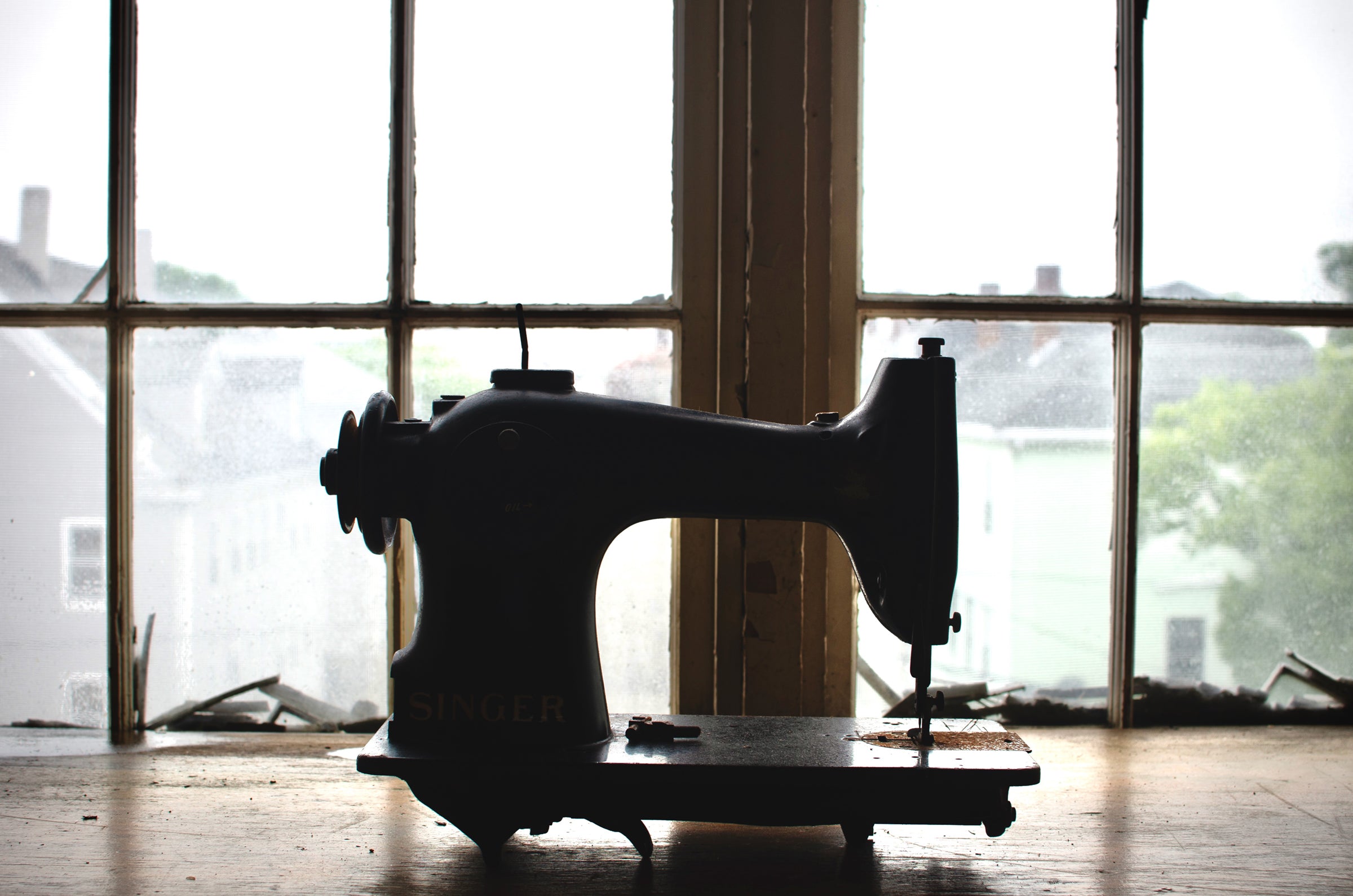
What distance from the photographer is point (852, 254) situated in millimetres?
1305

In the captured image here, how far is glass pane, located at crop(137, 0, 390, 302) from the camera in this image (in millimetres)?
1360

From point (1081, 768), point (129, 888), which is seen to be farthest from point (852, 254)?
point (129, 888)

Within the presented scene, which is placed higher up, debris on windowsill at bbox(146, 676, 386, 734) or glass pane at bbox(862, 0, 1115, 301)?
glass pane at bbox(862, 0, 1115, 301)

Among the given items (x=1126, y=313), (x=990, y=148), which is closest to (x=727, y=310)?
(x=990, y=148)

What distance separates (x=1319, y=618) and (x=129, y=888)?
5.36 feet

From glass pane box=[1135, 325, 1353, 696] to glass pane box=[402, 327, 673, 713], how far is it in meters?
0.73

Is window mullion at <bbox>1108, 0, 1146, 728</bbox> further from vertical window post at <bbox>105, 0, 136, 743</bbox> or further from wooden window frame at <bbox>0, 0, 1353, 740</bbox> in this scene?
vertical window post at <bbox>105, 0, 136, 743</bbox>

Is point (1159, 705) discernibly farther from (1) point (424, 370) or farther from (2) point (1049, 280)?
(1) point (424, 370)

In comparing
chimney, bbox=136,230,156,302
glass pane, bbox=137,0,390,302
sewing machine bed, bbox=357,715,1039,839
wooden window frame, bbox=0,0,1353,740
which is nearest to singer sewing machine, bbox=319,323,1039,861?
sewing machine bed, bbox=357,715,1039,839

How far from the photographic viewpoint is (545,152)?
1352mm

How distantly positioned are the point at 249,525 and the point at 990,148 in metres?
1.25

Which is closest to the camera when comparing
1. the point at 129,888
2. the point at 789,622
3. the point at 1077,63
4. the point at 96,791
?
the point at 129,888

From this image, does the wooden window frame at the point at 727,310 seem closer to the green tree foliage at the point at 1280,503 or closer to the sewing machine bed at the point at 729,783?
the green tree foliage at the point at 1280,503

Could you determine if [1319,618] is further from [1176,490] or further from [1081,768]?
[1081,768]
